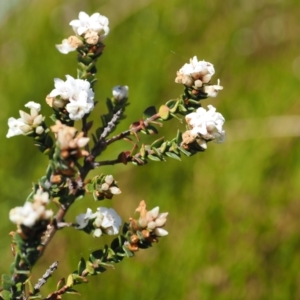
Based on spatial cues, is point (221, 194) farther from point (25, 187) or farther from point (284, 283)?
point (25, 187)

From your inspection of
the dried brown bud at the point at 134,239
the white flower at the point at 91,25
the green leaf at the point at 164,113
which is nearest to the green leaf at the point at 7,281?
the dried brown bud at the point at 134,239

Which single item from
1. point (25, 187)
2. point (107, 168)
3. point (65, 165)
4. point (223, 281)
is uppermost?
point (107, 168)

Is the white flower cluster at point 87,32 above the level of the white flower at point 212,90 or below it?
above

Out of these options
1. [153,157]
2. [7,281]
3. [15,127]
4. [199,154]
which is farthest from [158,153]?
[199,154]

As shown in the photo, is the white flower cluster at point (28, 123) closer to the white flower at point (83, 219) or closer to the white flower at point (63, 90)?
the white flower at point (63, 90)

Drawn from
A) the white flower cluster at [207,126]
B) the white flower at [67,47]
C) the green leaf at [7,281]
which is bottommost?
the green leaf at [7,281]

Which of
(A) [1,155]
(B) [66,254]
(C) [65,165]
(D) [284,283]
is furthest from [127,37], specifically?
(C) [65,165]

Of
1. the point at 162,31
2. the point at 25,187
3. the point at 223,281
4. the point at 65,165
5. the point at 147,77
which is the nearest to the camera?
the point at 65,165
